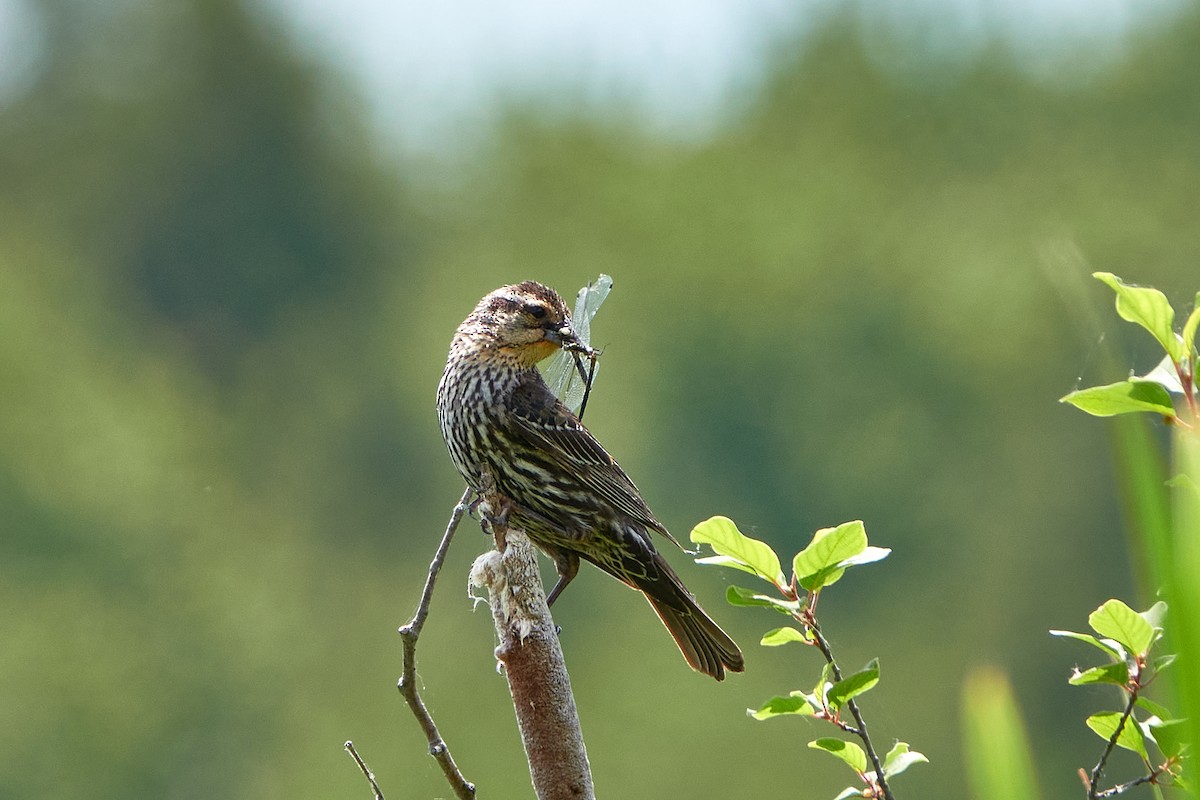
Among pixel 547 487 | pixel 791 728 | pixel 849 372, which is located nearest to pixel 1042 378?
pixel 849 372

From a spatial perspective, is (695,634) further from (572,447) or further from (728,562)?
(728,562)

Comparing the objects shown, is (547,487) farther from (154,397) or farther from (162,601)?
(154,397)

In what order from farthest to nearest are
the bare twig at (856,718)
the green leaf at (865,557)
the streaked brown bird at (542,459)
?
the streaked brown bird at (542,459) < the green leaf at (865,557) < the bare twig at (856,718)

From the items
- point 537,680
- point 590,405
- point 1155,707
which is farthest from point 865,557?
point 590,405

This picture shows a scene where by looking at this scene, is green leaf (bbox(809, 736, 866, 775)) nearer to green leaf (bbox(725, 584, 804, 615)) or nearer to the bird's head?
green leaf (bbox(725, 584, 804, 615))

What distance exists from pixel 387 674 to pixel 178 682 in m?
3.97

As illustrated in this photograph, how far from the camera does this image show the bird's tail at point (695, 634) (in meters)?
4.14

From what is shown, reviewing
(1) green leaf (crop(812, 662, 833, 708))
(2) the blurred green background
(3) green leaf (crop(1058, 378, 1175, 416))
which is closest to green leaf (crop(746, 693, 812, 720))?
(1) green leaf (crop(812, 662, 833, 708))

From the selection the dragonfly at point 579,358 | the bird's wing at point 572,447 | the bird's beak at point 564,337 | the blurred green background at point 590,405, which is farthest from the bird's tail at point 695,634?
the blurred green background at point 590,405

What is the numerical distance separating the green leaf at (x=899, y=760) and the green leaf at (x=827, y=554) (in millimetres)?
230

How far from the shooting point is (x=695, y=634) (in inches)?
166

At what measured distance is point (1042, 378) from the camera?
3741 centimetres

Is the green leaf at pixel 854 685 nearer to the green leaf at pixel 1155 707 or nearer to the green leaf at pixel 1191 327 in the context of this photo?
the green leaf at pixel 1155 707

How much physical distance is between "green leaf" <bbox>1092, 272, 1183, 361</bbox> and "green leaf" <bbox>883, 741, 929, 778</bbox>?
1.95 ft
